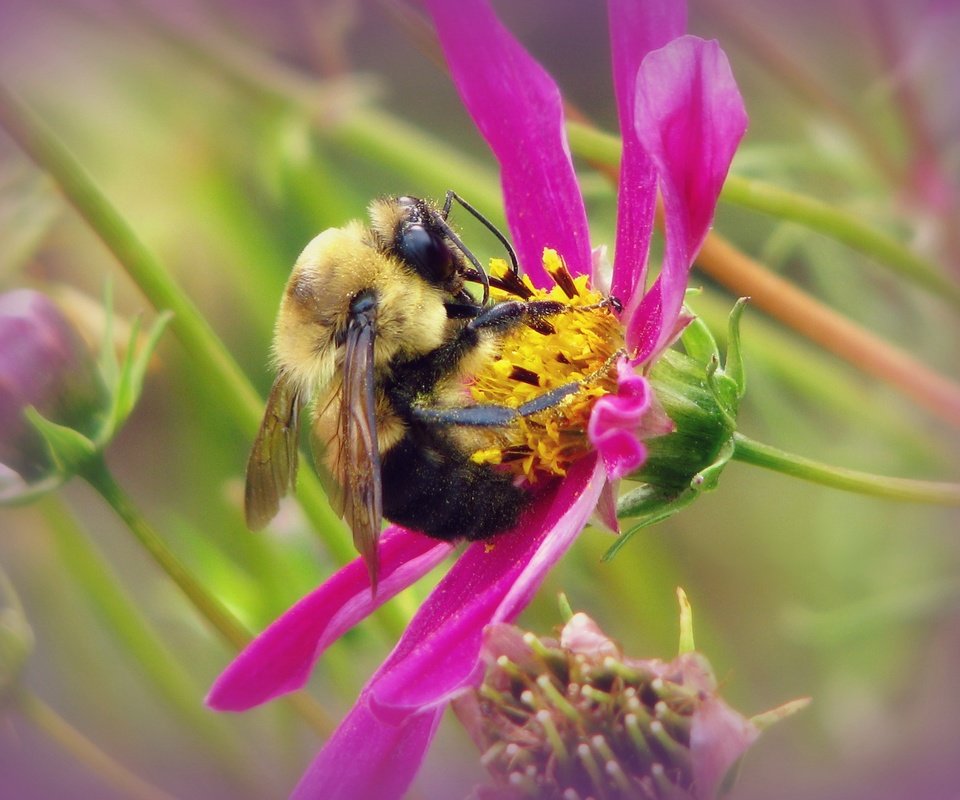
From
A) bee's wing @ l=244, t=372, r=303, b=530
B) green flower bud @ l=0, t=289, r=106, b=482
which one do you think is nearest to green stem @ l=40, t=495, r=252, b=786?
green flower bud @ l=0, t=289, r=106, b=482

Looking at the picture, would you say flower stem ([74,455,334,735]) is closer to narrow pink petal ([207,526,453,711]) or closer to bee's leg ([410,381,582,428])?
narrow pink petal ([207,526,453,711])

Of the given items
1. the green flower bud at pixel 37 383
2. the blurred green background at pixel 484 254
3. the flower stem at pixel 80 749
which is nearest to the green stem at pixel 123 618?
the blurred green background at pixel 484 254

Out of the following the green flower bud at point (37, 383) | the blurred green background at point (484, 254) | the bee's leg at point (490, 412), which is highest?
the green flower bud at point (37, 383)

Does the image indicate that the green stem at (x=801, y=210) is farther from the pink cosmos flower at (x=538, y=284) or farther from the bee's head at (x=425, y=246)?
the bee's head at (x=425, y=246)

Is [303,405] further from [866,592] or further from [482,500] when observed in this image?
[866,592]

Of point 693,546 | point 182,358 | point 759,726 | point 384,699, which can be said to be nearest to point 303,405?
point 384,699
